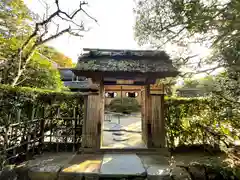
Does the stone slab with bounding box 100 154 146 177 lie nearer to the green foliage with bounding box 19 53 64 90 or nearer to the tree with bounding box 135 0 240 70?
the tree with bounding box 135 0 240 70

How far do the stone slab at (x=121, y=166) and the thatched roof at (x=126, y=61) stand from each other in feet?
8.75

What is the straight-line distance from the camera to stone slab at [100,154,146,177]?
132 inches

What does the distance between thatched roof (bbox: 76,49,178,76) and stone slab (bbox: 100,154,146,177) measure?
8.75ft

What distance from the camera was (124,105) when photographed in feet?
58.5

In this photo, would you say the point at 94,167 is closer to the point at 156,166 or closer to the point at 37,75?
the point at 156,166

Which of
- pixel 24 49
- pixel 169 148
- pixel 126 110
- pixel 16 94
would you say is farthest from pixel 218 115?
pixel 126 110

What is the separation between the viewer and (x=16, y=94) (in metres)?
3.99

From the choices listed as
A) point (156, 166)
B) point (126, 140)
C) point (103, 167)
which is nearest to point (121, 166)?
point (103, 167)

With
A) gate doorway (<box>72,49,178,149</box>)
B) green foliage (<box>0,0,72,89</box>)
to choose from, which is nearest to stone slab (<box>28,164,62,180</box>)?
gate doorway (<box>72,49,178,149</box>)

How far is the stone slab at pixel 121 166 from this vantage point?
3.35 metres

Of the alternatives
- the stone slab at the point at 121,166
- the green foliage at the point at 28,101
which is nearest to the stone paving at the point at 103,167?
the stone slab at the point at 121,166

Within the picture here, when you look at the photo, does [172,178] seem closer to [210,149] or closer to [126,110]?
[210,149]

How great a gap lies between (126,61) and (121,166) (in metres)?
3.34

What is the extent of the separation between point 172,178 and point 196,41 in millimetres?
3570
